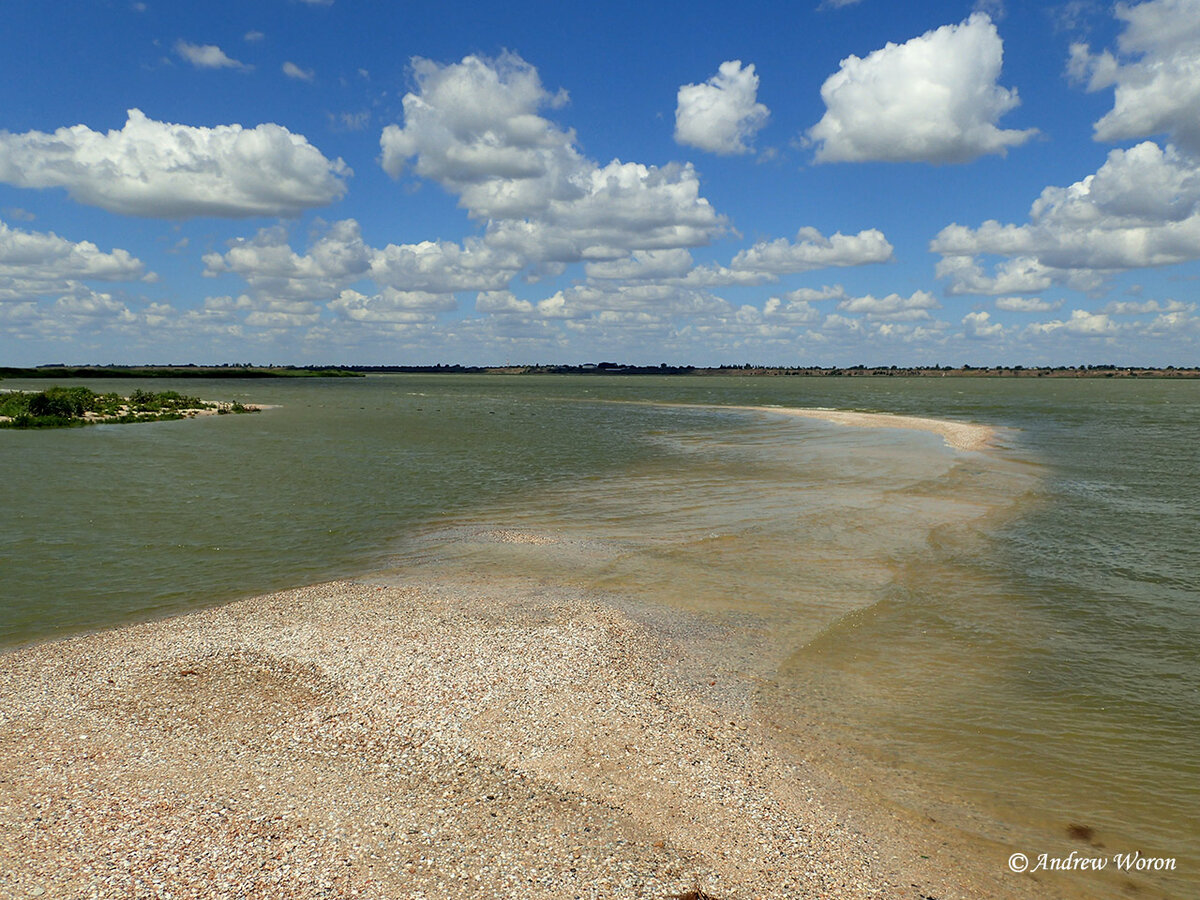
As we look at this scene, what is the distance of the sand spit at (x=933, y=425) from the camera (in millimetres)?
56103

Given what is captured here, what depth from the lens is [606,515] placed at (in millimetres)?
28047

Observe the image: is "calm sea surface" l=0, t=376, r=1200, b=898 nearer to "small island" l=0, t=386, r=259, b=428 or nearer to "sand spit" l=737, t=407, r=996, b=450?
"sand spit" l=737, t=407, r=996, b=450

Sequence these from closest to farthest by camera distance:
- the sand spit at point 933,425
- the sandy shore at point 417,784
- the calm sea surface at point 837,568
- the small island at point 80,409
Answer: the sandy shore at point 417,784 < the calm sea surface at point 837,568 < the sand spit at point 933,425 < the small island at point 80,409

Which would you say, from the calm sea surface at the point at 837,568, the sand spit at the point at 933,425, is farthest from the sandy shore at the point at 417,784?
the sand spit at the point at 933,425

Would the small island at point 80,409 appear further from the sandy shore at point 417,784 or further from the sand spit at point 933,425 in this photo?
the sand spit at point 933,425

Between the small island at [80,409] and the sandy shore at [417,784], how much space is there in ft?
194

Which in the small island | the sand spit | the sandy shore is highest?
the small island

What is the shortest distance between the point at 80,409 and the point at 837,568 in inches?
2842

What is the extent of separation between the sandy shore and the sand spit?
47.6 metres

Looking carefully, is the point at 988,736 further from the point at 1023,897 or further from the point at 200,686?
the point at 200,686

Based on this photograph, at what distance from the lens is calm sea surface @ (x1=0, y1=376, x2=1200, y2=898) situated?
10609mm

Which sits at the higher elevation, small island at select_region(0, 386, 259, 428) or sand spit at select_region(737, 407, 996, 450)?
small island at select_region(0, 386, 259, 428)

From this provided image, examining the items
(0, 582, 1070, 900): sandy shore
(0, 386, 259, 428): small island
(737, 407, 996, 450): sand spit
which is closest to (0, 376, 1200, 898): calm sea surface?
(0, 582, 1070, 900): sandy shore

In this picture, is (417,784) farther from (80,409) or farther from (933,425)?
(80,409)
